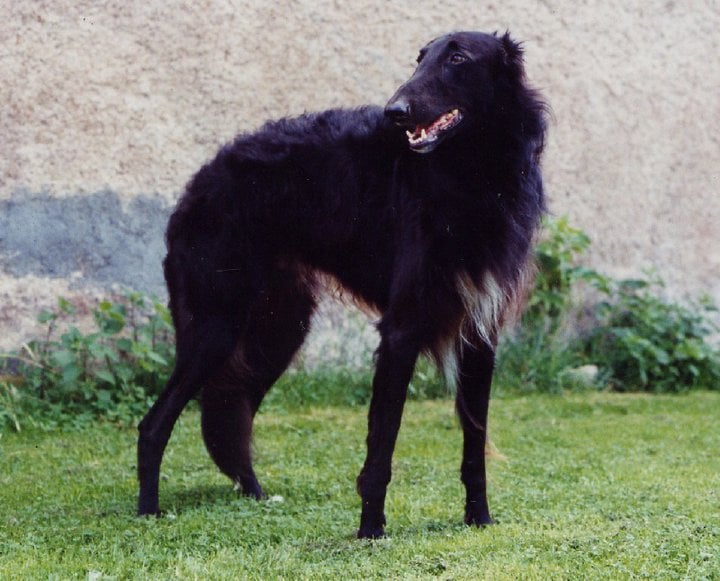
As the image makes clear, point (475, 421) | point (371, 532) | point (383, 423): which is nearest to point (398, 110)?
point (383, 423)

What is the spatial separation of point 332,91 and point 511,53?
3812 millimetres

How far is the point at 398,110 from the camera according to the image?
3.72 meters

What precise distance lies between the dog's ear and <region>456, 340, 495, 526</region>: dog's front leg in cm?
109

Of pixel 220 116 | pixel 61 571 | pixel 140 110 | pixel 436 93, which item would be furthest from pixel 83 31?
pixel 61 571

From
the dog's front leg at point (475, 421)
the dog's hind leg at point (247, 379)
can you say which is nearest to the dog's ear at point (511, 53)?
the dog's front leg at point (475, 421)

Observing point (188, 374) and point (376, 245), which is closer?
point (376, 245)

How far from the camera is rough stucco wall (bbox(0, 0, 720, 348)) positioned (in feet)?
22.4

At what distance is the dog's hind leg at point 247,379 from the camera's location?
15.7 ft

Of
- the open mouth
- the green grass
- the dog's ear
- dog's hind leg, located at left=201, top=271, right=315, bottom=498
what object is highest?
the dog's ear

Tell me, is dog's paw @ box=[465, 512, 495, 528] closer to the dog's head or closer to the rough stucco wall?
the dog's head

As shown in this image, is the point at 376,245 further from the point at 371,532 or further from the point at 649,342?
the point at 649,342

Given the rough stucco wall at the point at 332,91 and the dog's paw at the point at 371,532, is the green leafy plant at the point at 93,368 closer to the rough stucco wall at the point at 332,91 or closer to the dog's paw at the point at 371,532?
the rough stucco wall at the point at 332,91

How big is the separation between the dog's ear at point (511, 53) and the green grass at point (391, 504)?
1.76m

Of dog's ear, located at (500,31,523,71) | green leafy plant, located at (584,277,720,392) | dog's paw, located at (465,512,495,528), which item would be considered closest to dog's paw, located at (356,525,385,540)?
dog's paw, located at (465,512,495,528)
